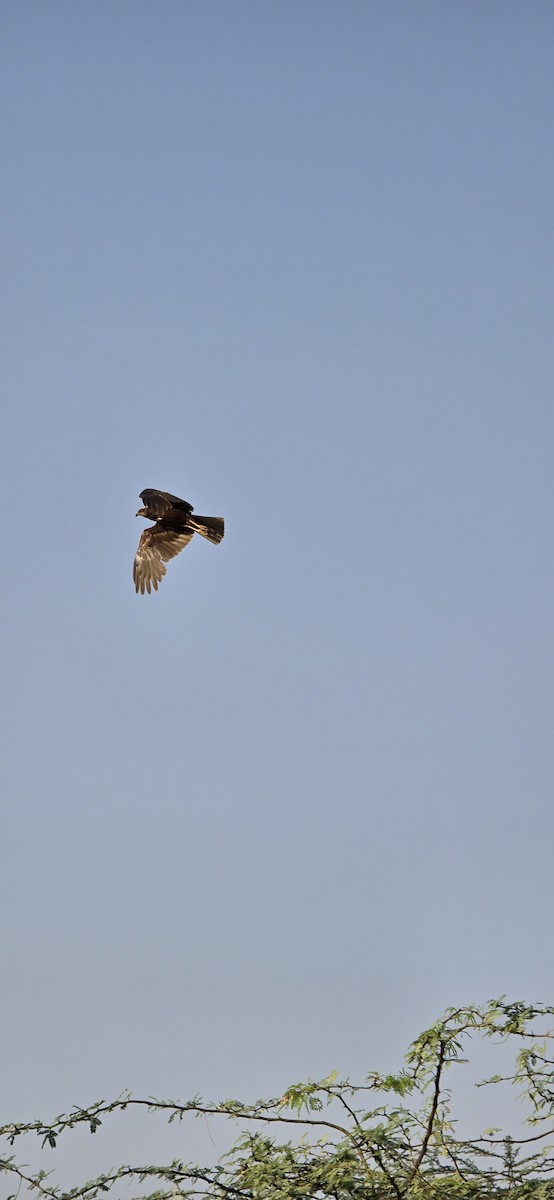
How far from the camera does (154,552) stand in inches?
459

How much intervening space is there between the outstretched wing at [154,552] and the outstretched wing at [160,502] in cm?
30

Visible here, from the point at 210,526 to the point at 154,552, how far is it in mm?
788

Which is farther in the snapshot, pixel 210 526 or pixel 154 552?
pixel 154 552

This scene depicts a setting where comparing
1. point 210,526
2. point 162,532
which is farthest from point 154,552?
point 210,526

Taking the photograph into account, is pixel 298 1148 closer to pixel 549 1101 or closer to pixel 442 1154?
pixel 442 1154

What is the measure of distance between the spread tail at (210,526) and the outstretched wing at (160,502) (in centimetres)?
12

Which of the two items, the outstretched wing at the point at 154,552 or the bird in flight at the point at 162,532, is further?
the outstretched wing at the point at 154,552

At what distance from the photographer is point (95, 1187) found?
11.6 feet

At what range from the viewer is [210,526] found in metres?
11.1

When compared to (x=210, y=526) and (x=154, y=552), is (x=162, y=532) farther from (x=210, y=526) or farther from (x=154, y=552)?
(x=210, y=526)

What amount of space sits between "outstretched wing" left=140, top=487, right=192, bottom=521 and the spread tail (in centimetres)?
12

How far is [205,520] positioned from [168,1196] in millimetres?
8068

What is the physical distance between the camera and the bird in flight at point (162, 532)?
1116cm

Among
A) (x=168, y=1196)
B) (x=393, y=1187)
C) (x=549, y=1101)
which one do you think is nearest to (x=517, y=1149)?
(x=549, y=1101)
